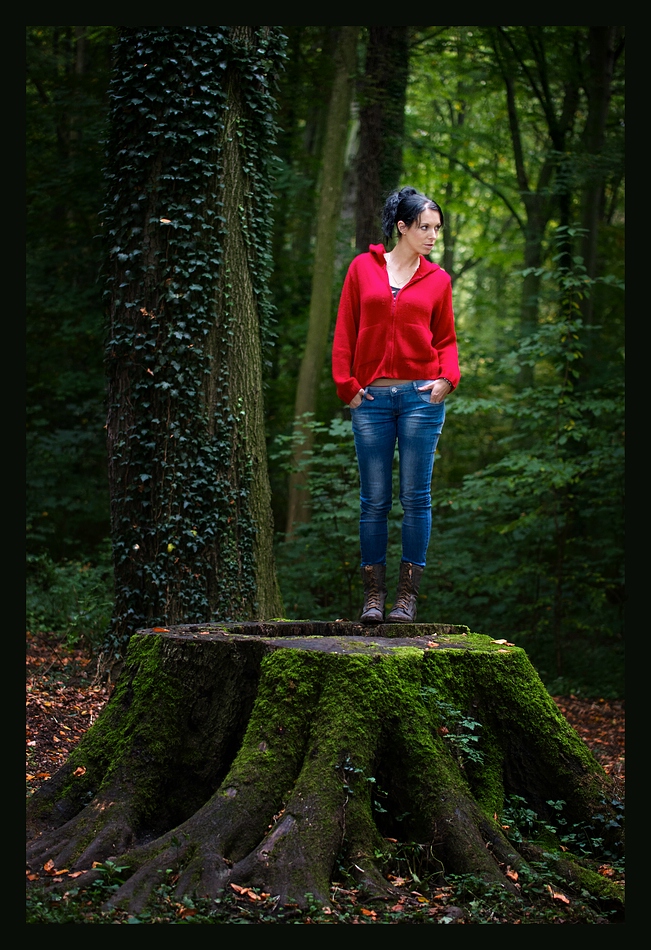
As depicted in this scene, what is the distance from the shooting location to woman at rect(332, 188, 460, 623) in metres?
4.78

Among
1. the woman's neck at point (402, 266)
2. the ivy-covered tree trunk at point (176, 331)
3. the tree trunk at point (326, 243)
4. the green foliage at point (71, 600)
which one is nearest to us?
the woman's neck at point (402, 266)

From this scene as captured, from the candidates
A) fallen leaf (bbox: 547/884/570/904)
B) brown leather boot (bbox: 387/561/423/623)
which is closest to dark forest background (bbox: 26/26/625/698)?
brown leather boot (bbox: 387/561/423/623)

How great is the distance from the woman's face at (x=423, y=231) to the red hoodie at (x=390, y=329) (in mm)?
124

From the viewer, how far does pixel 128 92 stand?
6.14 m

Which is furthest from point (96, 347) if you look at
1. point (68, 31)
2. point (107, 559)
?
point (68, 31)

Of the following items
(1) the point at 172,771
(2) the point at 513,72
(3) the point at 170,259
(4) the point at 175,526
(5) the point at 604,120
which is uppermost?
(2) the point at 513,72

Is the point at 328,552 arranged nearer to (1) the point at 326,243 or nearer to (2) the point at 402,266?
(1) the point at 326,243

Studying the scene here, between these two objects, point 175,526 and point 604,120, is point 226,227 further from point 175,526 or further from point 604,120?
point 604,120

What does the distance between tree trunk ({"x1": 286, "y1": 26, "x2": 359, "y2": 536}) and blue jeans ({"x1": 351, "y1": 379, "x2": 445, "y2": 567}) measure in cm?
766

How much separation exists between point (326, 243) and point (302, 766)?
10.7m

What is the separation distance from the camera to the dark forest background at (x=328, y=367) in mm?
10031

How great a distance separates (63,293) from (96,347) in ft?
3.48

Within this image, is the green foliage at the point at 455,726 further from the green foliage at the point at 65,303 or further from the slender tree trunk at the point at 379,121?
the green foliage at the point at 65,303

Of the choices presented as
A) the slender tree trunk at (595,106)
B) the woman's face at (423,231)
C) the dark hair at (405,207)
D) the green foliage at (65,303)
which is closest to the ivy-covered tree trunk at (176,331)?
the dark hair at (405,207)
